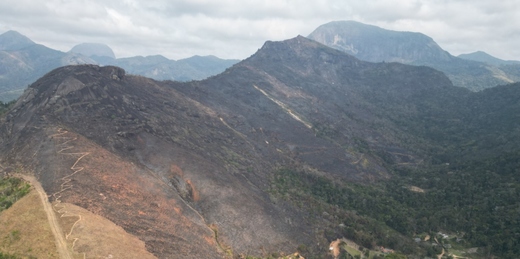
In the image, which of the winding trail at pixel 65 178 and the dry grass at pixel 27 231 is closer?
the dry grass at pixel 27 231

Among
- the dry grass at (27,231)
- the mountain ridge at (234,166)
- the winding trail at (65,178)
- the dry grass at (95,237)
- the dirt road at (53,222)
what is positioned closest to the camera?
the dry grass at (27,231)

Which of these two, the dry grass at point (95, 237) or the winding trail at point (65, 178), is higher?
the winding trail at point (65, 178)

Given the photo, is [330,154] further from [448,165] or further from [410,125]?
[410,125]

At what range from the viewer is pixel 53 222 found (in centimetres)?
4253

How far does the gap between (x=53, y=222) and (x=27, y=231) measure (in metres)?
2.79

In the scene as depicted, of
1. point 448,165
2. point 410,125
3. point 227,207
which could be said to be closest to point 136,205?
point 227,207

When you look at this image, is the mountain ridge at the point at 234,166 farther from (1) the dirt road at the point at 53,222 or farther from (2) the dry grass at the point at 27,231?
(2) the dry grass at the point at 27,231

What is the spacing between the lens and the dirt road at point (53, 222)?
38094mm

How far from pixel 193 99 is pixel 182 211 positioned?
67.1 metres

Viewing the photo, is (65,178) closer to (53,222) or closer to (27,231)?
(53,222)

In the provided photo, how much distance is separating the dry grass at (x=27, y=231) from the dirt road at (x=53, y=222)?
41 centimetres

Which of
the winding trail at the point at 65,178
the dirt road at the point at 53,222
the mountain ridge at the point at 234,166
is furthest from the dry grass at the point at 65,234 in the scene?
the mountain ridge at the point at 234,166

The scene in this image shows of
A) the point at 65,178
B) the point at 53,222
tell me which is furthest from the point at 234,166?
the point at 53,222

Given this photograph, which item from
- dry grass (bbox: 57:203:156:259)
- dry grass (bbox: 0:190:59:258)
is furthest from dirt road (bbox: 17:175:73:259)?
dry grass (bbox: 57:203:156:259)
